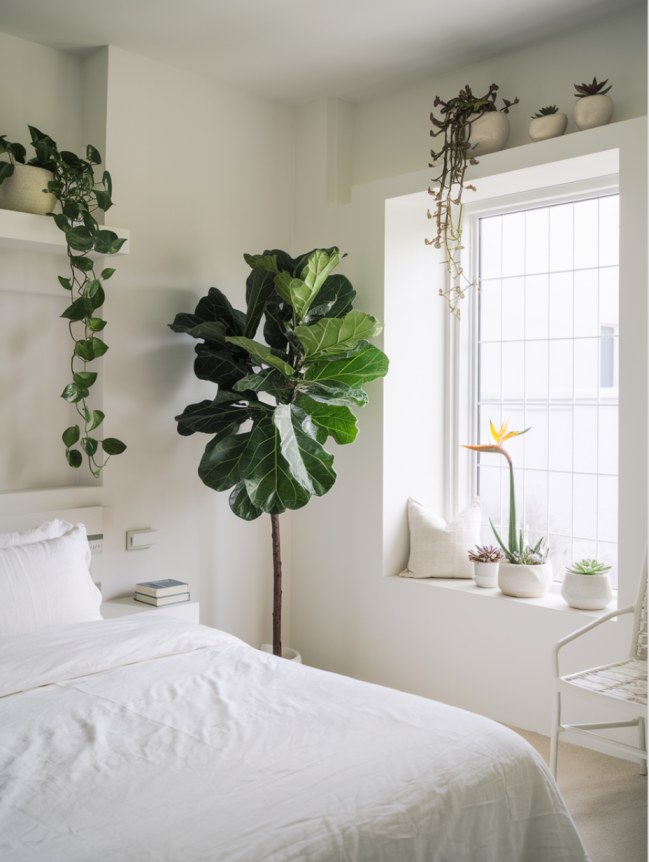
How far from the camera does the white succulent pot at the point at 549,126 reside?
335 cm

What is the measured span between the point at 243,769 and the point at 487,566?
84.7 inches

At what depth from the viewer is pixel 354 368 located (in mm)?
3465

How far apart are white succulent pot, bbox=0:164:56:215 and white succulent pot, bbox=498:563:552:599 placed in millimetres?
2475

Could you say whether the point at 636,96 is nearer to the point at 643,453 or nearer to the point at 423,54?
the point at 423,54

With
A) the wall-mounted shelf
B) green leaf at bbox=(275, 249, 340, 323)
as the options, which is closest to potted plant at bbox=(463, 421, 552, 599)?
green leaf at bbox=(275, 249, 340, 323)

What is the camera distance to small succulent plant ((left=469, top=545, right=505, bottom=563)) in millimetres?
3760

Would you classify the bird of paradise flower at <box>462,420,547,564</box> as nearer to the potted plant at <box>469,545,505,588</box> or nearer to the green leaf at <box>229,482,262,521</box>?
the potted plant at <box>469,545,505,588</box>

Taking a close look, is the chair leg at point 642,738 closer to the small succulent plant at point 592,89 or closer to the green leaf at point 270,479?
the green leaf at point 270,479

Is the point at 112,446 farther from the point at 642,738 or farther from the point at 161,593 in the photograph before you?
the point at 642,738

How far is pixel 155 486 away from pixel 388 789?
7.40 ft

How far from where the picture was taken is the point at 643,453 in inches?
120

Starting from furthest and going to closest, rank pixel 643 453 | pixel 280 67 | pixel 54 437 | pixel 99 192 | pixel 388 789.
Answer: pixel 280 67, pixel 54 437, pixel 99 192, pixel 643 453, pixel 388 789

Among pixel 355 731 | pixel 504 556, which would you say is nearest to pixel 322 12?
pixel 504 556

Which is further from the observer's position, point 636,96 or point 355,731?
point 636,96
